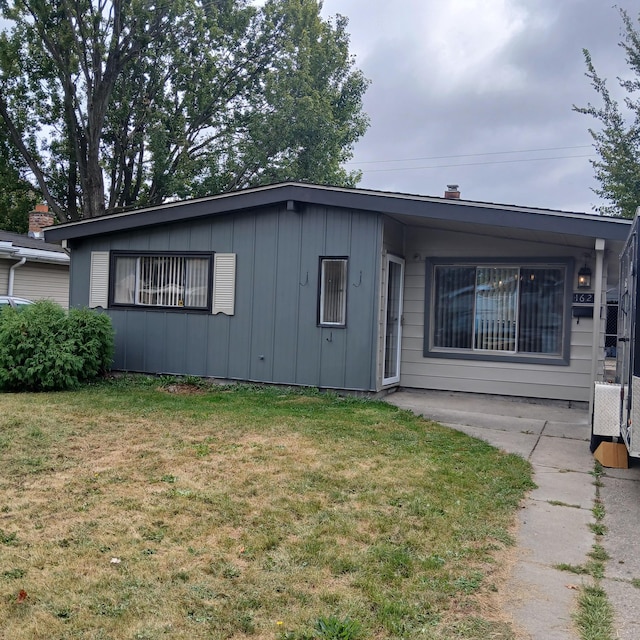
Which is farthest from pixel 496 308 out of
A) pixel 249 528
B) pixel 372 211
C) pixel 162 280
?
pixel 249 528

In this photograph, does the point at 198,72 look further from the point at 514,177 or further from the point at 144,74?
the point at 514,177

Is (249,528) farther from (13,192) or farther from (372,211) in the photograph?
(13,192)

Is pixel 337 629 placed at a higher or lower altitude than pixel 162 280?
lower

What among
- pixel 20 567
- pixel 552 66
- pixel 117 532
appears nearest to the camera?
pixel 20 567

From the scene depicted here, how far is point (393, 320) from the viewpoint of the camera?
9016mm

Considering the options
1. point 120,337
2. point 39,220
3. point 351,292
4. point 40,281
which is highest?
point 39,220

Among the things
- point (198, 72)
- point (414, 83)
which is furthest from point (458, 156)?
point (198, 72)

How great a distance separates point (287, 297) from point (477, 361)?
2.95 m

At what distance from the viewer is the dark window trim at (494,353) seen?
27.6ft

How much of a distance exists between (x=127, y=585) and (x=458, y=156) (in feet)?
113

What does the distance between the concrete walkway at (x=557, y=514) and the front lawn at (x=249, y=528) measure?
0.16 m

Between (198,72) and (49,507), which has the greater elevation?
(198,72)

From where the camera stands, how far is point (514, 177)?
33844 millimetres

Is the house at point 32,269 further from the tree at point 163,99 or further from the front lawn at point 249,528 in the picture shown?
the front lawn at point 249,528
